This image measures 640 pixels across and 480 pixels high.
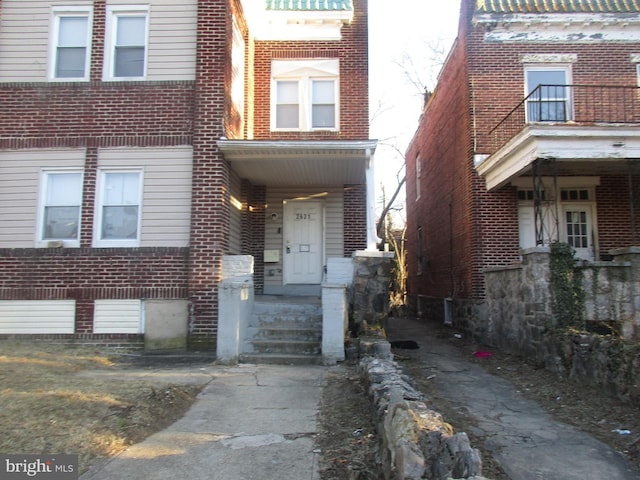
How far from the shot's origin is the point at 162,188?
31.2 feet

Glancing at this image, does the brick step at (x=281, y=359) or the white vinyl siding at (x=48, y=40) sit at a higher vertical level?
the white vinyl siding at (x=48, y=40)

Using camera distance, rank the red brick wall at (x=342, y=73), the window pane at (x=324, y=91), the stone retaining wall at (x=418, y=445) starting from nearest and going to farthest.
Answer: the stone retaining wall at (x=418, y=445) < the red brick wall at (x=342, y=73) < the window pane at (x=324, y=91)

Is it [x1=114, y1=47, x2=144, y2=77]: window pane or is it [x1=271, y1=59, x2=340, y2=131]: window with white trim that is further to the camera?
[x1=271, y1=59, x2=340, y2=131]: window with white trim

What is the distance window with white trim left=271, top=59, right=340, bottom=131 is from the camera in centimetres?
1191

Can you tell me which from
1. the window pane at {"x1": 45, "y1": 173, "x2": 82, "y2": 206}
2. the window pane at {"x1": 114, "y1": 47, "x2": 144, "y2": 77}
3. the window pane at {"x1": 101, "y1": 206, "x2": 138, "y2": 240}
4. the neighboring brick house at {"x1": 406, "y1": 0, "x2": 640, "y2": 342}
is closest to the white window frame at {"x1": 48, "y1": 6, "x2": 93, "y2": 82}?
the window pane at {"x1": 114, "y1": 47, "x2": 144, "y2": 77}

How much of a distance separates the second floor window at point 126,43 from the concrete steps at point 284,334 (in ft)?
17.5

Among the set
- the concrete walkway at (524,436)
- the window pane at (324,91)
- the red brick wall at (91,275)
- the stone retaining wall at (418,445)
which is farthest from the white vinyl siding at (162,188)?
the stone retaining wall at (418,445)

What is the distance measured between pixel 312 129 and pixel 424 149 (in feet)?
26.8

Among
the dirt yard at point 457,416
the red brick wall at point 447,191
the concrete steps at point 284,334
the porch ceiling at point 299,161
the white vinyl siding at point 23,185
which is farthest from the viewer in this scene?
the red brick wall at point 447,191

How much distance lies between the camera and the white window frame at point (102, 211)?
944cm

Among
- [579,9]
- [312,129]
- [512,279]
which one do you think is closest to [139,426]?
[512,279]

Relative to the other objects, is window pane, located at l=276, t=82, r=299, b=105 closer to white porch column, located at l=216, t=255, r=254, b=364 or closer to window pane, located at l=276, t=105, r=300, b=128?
window pane, located at l=276, t=105, r=300, b=128

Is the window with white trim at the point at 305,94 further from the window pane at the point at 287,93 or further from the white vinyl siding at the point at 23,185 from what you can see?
the white vinyl siding at the point at 23,185

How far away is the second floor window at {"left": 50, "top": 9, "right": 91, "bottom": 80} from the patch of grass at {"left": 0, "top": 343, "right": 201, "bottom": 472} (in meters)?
5.99
